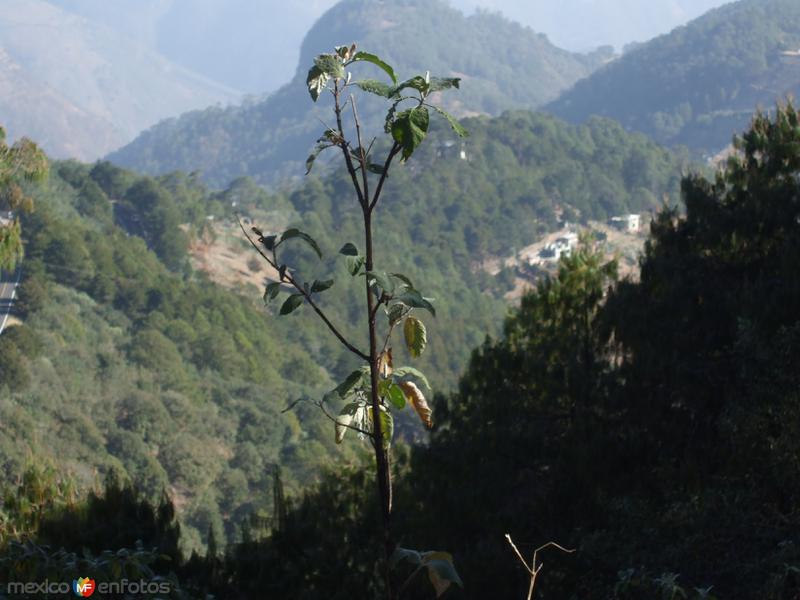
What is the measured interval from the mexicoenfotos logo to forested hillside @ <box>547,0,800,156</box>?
11338 centimetres

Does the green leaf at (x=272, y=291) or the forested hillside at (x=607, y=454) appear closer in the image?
the green leaf at (x=272, y=291)

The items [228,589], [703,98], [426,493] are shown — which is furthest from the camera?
[703,98]

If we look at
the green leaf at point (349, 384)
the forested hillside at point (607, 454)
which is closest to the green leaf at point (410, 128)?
the green leaf at point (349, 384)

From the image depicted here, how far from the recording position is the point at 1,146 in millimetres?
8586

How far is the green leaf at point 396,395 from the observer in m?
1.89

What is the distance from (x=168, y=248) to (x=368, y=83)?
168 feet

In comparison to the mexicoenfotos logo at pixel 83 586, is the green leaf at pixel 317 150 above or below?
above

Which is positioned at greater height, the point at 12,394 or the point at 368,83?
the point at 368,83

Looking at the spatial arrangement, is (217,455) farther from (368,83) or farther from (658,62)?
(658,62)

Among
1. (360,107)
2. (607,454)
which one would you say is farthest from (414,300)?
(360,107)

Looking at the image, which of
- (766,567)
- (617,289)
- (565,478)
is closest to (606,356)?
(617,289)

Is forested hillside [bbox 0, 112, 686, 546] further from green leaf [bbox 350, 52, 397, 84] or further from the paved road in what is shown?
green leaf [bbox 350, 52, 397, 84]

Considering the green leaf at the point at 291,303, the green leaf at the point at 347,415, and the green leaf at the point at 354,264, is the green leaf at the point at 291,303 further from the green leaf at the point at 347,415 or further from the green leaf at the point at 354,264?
the green leaf at the point at 347,415

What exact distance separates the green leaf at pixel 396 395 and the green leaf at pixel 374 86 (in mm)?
567
